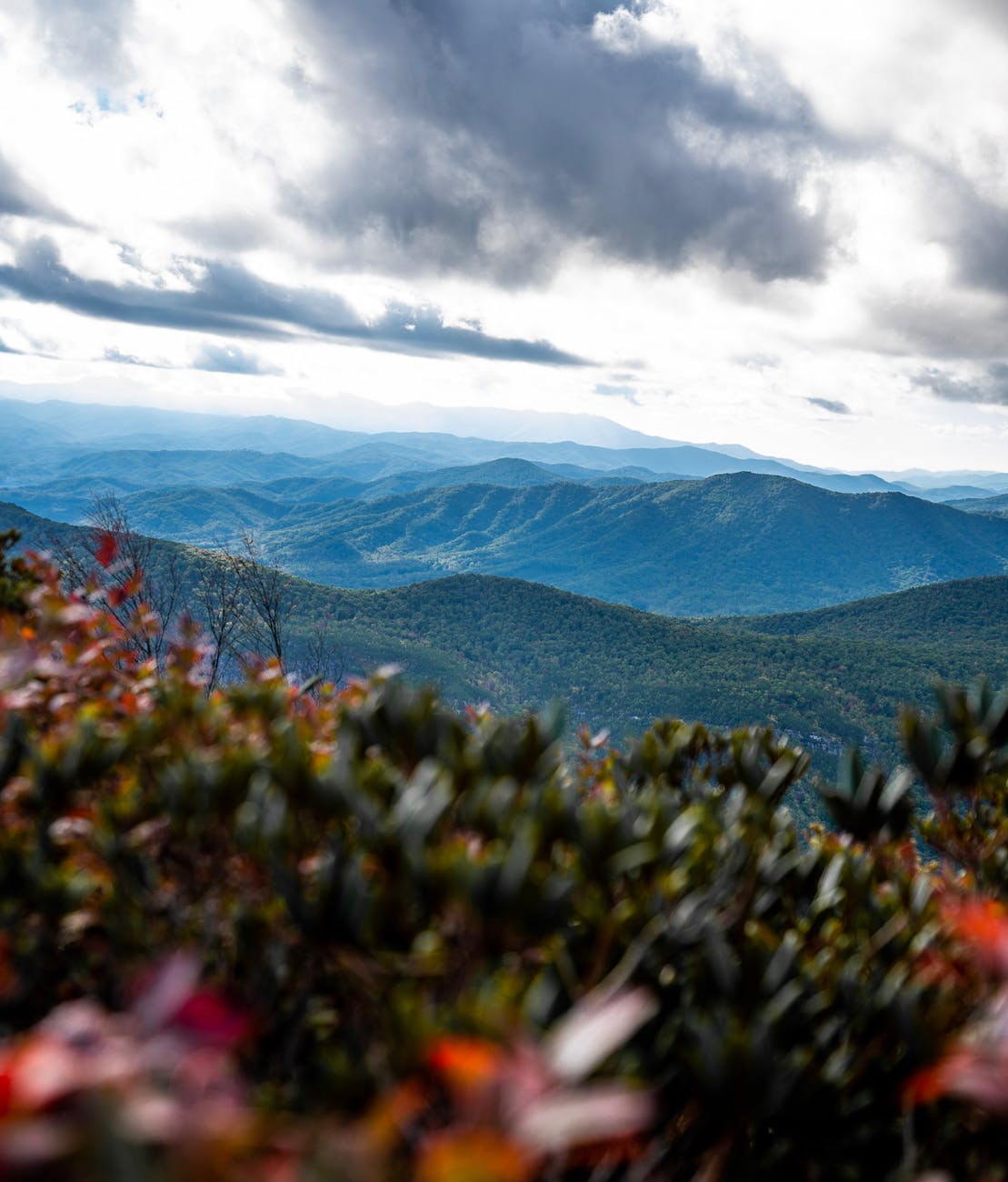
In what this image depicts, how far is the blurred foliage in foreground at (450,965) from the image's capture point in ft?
4.29

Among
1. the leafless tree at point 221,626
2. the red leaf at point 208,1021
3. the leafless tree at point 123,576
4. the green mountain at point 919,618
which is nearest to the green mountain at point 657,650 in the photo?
the green mountain at point 919,618

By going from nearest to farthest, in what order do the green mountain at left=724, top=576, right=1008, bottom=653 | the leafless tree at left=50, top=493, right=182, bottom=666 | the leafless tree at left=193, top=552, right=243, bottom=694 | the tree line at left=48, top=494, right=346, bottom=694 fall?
the leafless tree at left=50, top=493, right=182, bottom=666
the tree line at left=48, top=494, right=346, bottom=694
the leafless tree at left=193, top=552, right=243, bottom=694
the green mountain at left=724, top=576, right=1008, bottom=653

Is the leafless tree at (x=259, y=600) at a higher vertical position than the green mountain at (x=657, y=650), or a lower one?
higher

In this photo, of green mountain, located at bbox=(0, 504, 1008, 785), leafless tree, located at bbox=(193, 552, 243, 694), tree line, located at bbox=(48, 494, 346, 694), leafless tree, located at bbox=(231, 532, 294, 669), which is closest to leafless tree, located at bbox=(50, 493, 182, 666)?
tree line, located at bbox=(48, 494, 346, 694)

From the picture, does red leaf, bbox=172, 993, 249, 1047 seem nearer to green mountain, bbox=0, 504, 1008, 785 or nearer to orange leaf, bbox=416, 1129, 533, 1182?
orange leaf, bbox=416, 1129, 533, 1182

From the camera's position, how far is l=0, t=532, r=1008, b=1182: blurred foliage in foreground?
1309 mm

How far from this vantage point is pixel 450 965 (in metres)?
2.08

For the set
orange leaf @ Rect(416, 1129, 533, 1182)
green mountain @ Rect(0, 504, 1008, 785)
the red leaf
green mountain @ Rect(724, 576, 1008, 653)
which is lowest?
green mountain @ Rect(0, 504, 1008, 785)

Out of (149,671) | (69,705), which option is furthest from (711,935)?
(149,671)

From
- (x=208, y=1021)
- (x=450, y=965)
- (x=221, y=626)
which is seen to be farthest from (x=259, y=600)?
(x=208, y=1021)

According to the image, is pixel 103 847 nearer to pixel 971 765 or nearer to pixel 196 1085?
pixel 196 1085

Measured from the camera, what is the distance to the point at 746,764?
3.88 meters

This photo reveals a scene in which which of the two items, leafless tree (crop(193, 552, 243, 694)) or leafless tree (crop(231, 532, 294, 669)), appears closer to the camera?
leafless tree (crop(193, 552, 243, 694))

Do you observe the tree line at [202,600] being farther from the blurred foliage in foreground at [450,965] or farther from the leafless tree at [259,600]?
the blurred foliage in foreground at [450,965]
